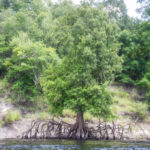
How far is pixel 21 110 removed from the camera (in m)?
33.1

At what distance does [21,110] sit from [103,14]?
16997mm

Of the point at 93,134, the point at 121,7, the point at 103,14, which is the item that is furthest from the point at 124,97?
the point at 121,7

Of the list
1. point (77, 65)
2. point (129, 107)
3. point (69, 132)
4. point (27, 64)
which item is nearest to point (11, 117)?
point (27, 64)

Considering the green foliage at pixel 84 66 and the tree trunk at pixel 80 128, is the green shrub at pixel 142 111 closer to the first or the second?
the green foliage at pixel 84 66

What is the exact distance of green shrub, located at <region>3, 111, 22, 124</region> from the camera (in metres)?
29.6

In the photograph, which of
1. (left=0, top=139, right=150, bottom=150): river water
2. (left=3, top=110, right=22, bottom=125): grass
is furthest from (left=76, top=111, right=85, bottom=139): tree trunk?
(left=3, top=110, right=22, bottom=125): grass

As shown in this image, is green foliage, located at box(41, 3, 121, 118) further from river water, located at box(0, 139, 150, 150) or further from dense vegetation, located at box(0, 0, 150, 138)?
river water, located at box(0, 139, 150, 150)

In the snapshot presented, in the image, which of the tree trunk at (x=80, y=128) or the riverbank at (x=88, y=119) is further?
the riverbank at (x=88, y=119)

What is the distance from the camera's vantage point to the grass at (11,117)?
29578mm

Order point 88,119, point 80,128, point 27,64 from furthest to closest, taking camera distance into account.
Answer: point 27,64, point 88,119, point 80,128

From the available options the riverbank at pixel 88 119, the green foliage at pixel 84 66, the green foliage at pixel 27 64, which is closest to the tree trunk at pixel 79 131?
the green foliage at pixel 84 66

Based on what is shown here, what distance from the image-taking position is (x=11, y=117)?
29.6 metres

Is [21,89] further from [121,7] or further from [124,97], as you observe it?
[121,7]

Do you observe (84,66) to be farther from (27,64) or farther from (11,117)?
(11,117)
